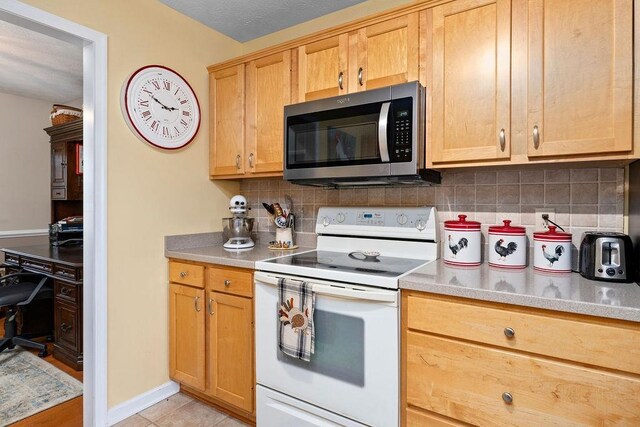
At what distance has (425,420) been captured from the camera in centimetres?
130

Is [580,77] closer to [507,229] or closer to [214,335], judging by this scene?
[507,229]

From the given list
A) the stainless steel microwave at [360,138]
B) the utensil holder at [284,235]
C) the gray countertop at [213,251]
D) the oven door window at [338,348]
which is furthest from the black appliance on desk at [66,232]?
the oven door window at [338,348]

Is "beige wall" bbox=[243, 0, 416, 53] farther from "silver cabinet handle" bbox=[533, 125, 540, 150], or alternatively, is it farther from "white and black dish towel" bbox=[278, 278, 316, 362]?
"white and black dish towel" bbox=[278, 278, 316, 362]

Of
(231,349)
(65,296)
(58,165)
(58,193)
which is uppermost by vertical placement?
(58,165)

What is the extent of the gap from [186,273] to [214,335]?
0.40 meters

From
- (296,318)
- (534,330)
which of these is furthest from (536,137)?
(296,318)

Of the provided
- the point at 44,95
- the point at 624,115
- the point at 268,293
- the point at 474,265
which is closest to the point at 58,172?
the point at 44,95

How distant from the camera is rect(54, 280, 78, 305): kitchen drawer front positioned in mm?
2492

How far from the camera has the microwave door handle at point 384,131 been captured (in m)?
1.57

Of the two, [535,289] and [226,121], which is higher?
[226,121]

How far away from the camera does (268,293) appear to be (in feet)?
5.43

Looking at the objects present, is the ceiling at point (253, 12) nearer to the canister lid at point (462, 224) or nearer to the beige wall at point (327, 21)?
the beige wall at point (327, 21)

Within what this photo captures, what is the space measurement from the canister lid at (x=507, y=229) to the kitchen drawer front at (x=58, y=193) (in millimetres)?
4038

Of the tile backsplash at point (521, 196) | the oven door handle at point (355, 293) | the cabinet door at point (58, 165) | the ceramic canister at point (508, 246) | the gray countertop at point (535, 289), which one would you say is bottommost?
the oven door handle at point (355, 293)
